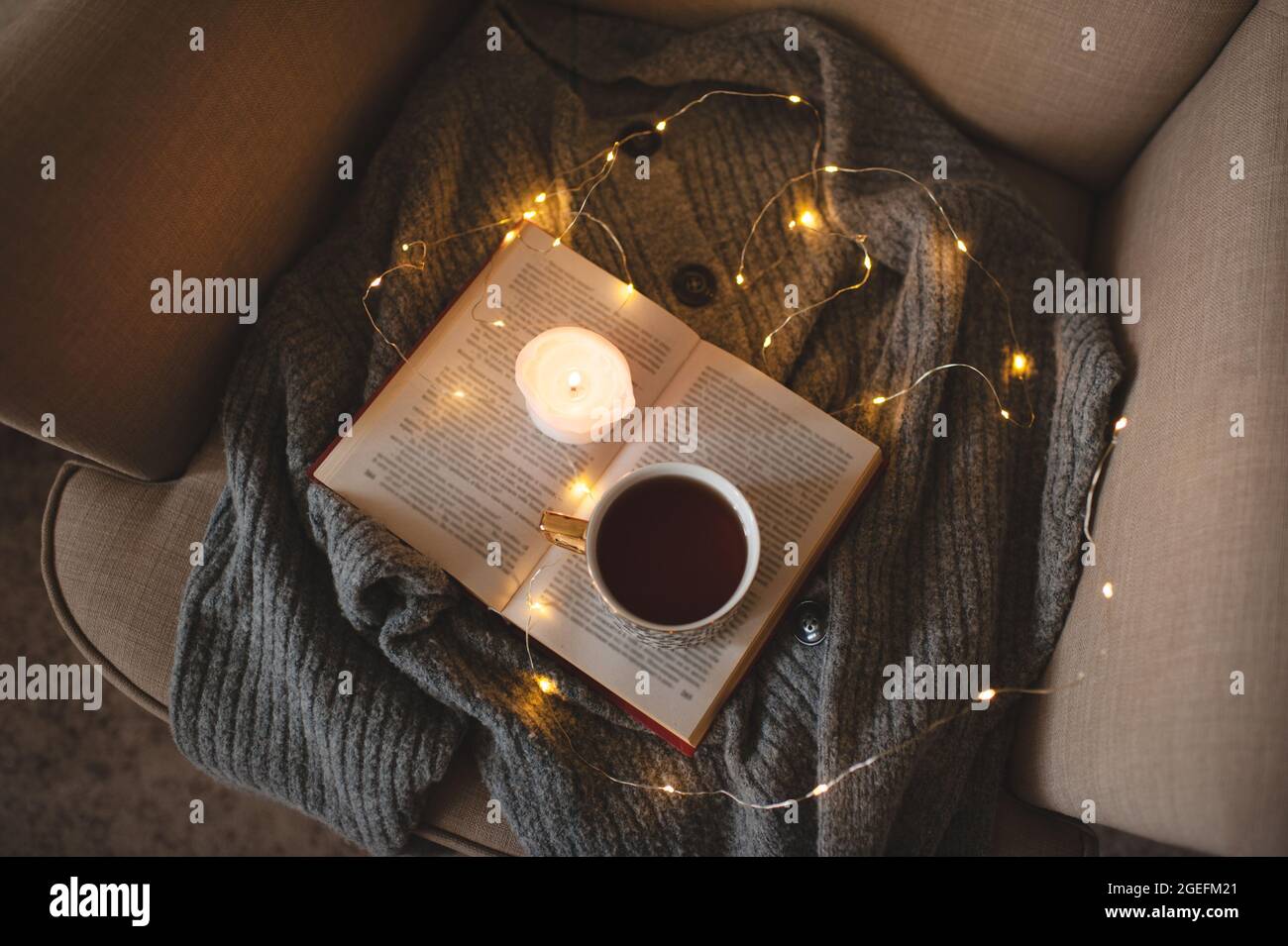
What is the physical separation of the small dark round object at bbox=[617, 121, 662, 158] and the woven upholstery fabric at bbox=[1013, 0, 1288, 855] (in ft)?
1.65

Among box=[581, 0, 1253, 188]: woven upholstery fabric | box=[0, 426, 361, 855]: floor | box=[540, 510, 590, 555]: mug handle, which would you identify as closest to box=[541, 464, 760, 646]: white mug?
box=[540, 510, 590, 555]: mug handle

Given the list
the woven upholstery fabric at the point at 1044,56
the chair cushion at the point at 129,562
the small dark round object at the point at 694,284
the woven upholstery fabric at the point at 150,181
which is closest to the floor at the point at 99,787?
the chair cushion at the point at 129,562

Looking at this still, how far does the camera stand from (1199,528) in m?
0.65

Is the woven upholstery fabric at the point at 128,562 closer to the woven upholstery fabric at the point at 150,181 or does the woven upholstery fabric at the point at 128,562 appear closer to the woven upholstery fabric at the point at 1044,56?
the woven upholstery fabric at the point at 150,181

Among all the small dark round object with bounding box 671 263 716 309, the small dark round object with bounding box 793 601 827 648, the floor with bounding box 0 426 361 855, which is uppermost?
the small dark round object with bounding box 671 263 716 309

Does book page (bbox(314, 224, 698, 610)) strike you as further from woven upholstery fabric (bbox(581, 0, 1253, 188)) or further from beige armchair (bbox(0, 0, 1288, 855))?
woven upholstery fabric (bbox(581, 0, 1253, 188))

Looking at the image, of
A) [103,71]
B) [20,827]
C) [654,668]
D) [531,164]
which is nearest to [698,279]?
[531,164]

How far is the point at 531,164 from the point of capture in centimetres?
88

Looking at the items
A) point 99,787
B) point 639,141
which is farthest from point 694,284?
point 99,787

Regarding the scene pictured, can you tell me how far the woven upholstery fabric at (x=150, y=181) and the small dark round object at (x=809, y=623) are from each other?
60 cm

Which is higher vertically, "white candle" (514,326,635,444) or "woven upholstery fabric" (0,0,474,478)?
"woven upholstery fabric" (0,0,474,478)

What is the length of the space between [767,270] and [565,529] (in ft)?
1.19

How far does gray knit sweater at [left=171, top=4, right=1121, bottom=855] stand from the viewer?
748 millimetres

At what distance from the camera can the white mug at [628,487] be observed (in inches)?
26.3
